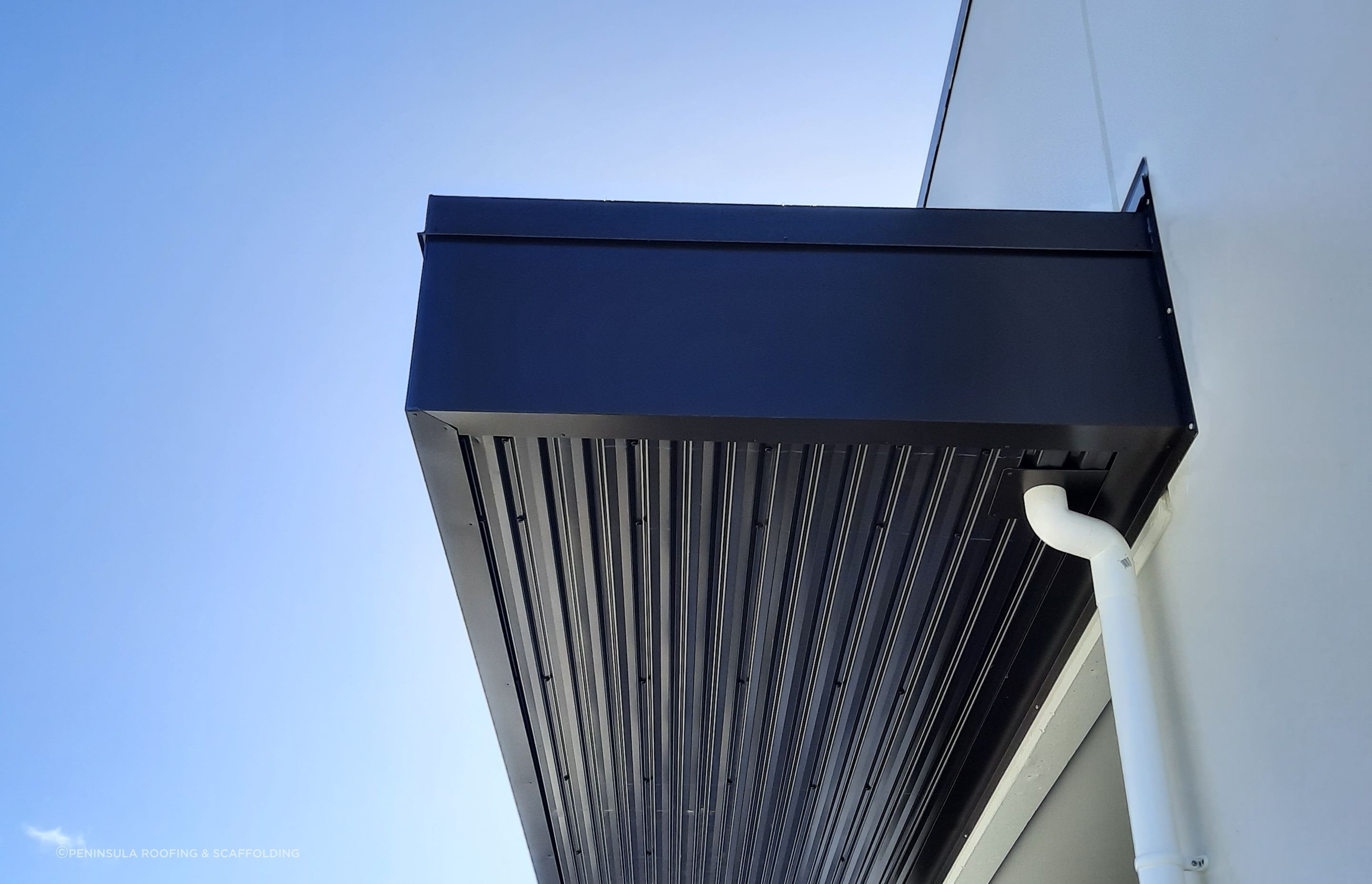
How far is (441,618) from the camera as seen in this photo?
932cm

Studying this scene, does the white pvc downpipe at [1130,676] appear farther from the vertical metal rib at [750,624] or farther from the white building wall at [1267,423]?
the vertical metal rib at [750,624]

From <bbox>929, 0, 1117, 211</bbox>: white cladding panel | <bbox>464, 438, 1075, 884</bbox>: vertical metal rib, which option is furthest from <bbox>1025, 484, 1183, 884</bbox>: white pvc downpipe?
<bbox>929, 0, 1117, 211</bbox>: white cladding panel

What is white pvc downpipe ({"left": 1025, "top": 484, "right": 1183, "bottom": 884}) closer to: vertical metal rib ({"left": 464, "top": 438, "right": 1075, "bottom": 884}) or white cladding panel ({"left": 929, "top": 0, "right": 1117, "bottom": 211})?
vertical metal rib ({"left": 464, "top": 438, "right": 1075, "bottom": 884})

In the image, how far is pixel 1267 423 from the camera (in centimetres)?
180

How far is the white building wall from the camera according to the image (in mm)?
1541

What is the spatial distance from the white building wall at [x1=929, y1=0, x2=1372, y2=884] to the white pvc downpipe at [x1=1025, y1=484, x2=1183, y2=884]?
0.08 m

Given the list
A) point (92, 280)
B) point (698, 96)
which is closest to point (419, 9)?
point (698, 96)

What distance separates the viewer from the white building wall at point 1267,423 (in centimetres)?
154

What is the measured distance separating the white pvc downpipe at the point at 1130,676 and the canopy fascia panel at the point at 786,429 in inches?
4.1

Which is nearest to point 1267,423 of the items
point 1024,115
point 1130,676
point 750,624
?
point 1130,676

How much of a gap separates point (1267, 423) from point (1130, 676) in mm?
651

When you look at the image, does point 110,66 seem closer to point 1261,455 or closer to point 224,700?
point 224,700

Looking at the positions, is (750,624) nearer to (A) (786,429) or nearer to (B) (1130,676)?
(A) (786,429)

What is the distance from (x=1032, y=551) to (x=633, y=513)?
3.59 ft
